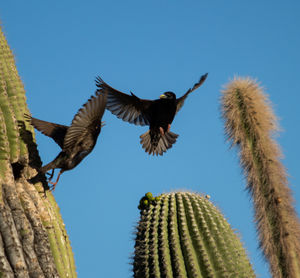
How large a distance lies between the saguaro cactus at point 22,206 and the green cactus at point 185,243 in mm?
778

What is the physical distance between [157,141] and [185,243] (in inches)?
73.4

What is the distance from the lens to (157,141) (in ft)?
21.0

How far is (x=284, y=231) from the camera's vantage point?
6859 mm

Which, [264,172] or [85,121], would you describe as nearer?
[85,121]

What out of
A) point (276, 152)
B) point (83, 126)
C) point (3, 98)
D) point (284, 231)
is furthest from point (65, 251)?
point (276, 152)

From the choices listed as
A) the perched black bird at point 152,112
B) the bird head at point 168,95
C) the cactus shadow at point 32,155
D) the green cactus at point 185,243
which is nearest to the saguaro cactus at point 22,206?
the cactus shadow at point 32,155

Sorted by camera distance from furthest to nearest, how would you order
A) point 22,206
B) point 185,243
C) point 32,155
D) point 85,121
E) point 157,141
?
point 157,141 < point 185,243 < point 32,155 < point 85,121 < point 22,206

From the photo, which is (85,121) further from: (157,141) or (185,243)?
(157,141)

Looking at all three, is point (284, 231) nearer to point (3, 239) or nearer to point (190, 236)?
point (190, 236)

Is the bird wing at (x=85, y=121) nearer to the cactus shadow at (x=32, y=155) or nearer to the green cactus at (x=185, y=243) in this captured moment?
the cactus shadow at (x=32, y=155)

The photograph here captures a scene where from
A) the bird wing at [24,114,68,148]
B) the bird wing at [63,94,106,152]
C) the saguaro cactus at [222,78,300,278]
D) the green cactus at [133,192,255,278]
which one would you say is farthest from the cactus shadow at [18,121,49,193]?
the saguaro cactus at [222,78,300,278]

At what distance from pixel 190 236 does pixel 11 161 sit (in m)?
1.70

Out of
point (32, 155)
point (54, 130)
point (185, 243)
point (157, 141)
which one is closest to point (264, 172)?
point (157, 141)

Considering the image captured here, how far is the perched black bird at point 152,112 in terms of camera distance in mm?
6113
